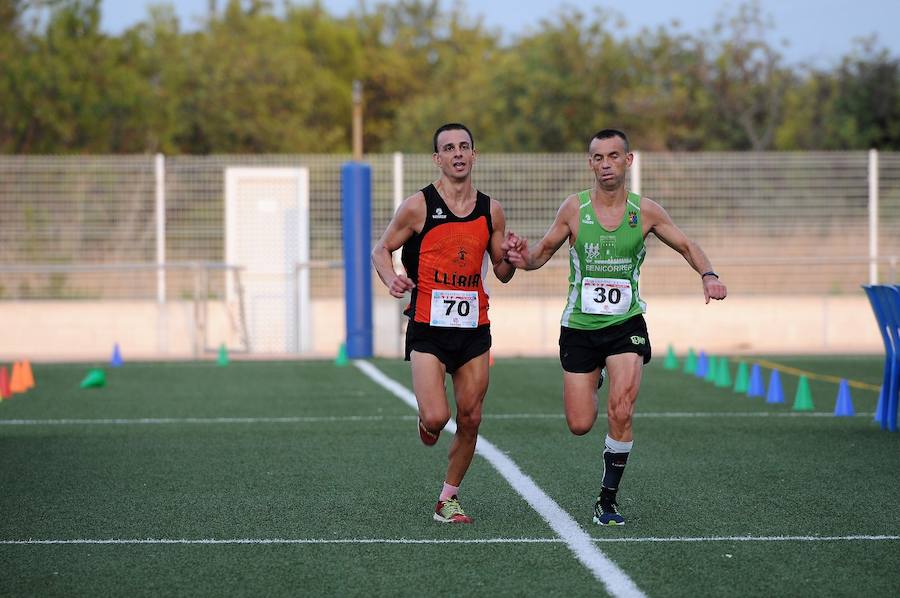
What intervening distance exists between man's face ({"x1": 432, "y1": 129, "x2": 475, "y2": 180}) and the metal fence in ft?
51.9

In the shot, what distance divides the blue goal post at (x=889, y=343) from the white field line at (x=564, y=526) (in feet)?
10.9

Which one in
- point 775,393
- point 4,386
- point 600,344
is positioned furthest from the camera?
point 4,386

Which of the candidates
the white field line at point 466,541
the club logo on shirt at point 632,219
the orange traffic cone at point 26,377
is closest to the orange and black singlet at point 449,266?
the club logo on shirt at point 632,219

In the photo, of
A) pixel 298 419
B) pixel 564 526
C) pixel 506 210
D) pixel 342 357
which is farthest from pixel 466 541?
pixel 506 210

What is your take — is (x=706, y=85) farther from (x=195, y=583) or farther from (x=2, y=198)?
(x=195, y=583)

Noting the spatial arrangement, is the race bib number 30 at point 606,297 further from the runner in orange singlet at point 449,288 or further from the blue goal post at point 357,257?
the blue goal post at point 357,257

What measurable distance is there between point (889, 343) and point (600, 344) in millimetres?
4819

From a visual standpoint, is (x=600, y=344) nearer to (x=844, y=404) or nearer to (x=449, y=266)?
Answer: (x=449, y=266)

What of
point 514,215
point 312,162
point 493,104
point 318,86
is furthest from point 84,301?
point 318,86

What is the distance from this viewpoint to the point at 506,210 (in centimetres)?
2336

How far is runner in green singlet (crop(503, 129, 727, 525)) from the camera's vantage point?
7.47m

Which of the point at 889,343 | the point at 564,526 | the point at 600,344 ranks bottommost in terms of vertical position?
the point at 564,526

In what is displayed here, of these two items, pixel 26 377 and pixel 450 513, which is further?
pixel 26 377

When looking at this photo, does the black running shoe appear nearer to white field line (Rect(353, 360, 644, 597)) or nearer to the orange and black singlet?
white field line (Rect(353, 360, 644, 597))
